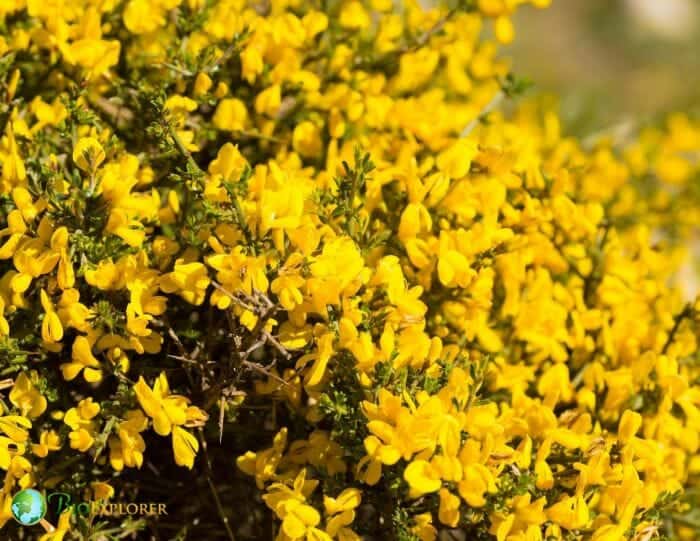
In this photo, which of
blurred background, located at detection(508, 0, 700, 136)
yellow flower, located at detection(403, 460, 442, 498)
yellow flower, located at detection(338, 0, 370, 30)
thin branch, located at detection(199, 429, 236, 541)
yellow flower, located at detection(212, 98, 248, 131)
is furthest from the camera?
blurred background, located at detection(508, 0, 700, 136)

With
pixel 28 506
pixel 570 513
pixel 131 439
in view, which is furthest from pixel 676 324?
pixel 28 506

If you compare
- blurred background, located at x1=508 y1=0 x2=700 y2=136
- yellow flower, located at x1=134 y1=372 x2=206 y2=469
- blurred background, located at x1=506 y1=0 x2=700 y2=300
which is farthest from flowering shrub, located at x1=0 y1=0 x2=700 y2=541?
blurred background, located at x1=508 y1=0 x2=700 y2=136

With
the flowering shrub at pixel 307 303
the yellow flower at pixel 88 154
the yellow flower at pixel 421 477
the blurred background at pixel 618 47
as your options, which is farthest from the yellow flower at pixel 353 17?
the blurred background at pixel 618 47

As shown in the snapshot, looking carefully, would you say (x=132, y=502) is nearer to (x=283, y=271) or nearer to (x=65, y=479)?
(x=65, y=479)

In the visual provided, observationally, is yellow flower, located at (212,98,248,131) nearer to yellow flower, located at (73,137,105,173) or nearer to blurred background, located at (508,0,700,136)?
yellow flower, located at (73,137,105,173)

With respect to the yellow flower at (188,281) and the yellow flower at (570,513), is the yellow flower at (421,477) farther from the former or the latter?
the yellow flower at (188,281)

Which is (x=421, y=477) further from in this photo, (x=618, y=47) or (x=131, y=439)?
(x=618, y=47)
